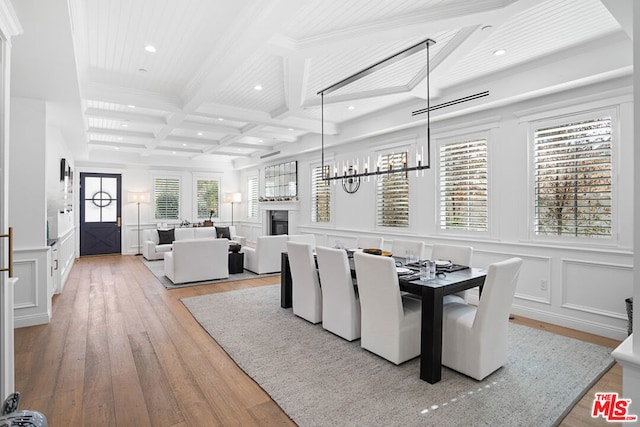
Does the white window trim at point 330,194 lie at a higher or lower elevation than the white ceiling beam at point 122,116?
lower

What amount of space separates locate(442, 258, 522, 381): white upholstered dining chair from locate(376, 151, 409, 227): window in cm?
293

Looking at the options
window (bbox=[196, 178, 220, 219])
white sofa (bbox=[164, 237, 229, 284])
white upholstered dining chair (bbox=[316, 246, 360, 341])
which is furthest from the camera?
window (bbox=[196, 178, 220, 219])

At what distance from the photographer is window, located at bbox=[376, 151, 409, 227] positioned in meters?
5.64

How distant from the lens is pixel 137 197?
955 centimetres

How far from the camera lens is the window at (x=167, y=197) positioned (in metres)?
10.2

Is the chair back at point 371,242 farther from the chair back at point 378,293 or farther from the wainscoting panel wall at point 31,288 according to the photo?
the wainscoting panel wall at point 31,288

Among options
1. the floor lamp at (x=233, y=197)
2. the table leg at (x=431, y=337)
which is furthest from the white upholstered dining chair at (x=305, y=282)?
the floor lamp at (x=233, y=197)

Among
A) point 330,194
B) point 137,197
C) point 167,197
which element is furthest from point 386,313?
point 167,197

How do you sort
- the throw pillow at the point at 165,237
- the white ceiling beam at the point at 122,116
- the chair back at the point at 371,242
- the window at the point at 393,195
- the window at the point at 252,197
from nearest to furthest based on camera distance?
the chair back at the point at 371,242
the white ceiling beam at the point at 122,116
the window at the point at 393,195
the throw pillow at the point at 165,237
the window at the point at 252,197

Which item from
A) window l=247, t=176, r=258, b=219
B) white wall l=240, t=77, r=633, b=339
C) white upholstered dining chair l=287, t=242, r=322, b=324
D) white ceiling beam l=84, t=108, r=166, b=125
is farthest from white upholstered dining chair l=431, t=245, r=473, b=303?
window l=247, t=176, r=258, b=219

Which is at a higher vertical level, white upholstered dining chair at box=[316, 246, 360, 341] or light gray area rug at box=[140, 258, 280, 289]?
white upholstered dining chair at box=[316, 246, 360, 341]

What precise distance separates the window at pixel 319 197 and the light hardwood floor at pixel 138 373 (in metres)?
3.69

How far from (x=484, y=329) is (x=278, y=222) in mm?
7052

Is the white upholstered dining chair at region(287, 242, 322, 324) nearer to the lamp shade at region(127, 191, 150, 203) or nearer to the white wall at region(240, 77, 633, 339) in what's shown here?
the white wall at region(240, 77, 633, 339)
